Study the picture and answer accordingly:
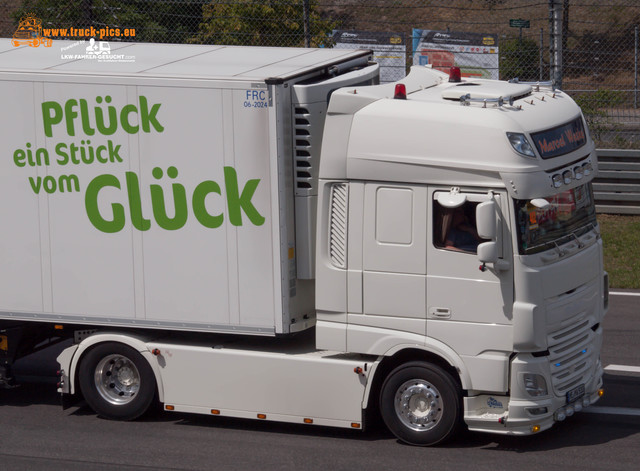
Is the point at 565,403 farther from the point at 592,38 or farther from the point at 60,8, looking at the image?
the point at 592,38

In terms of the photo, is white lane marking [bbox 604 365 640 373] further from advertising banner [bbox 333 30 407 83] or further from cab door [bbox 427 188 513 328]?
advertising banner [bbox 333 30 407 83]

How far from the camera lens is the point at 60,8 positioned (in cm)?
1794

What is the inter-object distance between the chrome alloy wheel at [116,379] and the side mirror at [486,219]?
379 centimetres

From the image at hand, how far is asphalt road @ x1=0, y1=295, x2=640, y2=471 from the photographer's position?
336 inches

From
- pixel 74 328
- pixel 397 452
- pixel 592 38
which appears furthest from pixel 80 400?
pixel 592 38

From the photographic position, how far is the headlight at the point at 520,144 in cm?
810

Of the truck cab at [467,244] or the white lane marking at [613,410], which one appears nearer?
the truck cab at [467,244]

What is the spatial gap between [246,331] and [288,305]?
1.59 feet

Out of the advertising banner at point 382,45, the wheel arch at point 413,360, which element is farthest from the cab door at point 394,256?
the advertising banner at point 382,45

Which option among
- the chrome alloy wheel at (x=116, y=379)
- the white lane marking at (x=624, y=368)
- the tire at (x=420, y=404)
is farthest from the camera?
the white lane marking at (x=624, y=368)

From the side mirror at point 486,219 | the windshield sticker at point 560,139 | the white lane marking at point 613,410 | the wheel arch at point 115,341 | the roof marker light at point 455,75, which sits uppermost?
the roof marker light at point 455,75

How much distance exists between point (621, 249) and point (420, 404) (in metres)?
8.71

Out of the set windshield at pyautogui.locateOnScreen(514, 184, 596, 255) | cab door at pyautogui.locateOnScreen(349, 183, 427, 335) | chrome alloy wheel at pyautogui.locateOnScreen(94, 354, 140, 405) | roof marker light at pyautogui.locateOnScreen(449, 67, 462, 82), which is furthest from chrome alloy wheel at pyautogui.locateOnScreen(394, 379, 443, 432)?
roof marker light at pyautogui.locateOnScreen(449, 67, 462, 82)

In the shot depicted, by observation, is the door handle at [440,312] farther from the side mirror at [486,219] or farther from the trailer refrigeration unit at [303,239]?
the side mirror at [486,219]
